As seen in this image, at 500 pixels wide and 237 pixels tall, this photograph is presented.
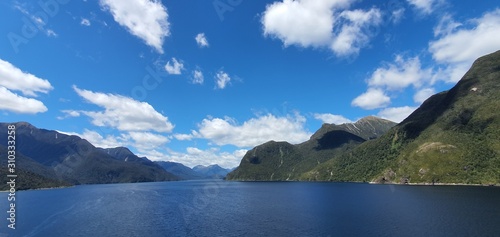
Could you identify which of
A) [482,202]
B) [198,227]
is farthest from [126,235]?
[482,202]

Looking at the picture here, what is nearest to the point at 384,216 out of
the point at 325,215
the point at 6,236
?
the point at 325,215

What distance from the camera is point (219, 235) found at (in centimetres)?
11188

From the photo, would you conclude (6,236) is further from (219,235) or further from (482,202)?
(482,202)

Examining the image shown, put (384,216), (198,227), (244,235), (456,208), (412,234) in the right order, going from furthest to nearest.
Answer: (456,208) < (384,216) < (198,227) < (244,235) < (412,234)

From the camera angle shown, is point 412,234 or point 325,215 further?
point 325,215

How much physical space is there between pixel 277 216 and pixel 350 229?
145 feet

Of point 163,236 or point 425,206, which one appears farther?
point 425,206

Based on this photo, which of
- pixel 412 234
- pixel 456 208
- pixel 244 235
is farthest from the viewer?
pixel 456 208

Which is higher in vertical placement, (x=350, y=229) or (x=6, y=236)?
(x=6, y=236)

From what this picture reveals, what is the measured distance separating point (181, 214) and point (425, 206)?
430 ft

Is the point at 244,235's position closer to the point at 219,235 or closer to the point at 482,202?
the point at 219,235

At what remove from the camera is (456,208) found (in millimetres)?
148625

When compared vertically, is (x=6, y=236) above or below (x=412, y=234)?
above

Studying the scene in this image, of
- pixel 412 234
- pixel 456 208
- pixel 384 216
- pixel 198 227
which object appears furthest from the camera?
pixel 456 208
